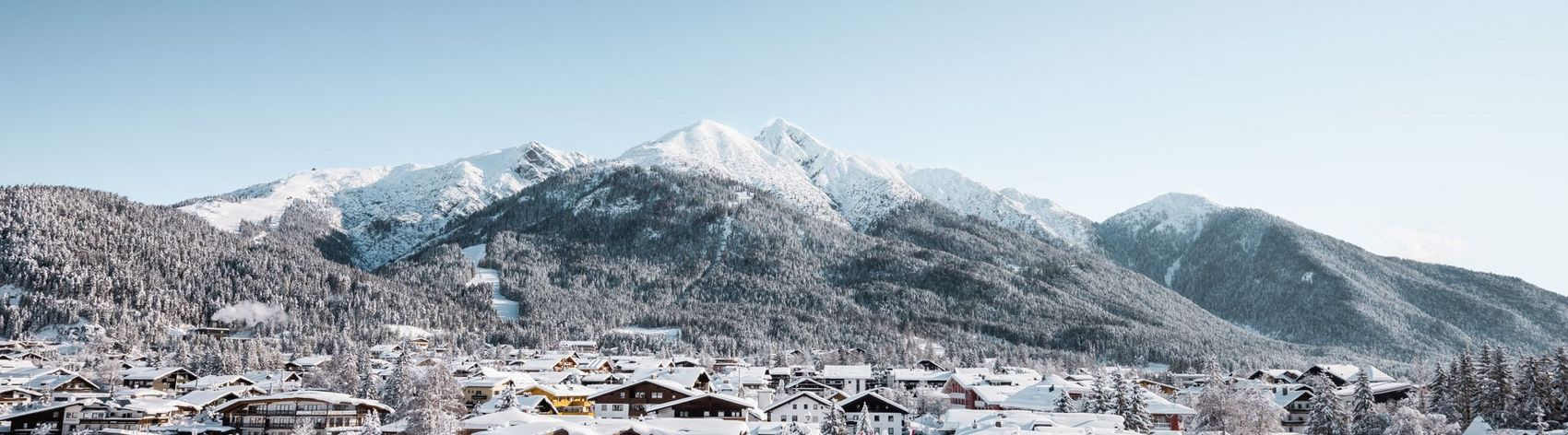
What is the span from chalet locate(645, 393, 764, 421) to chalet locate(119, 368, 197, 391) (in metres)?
A: 74.6

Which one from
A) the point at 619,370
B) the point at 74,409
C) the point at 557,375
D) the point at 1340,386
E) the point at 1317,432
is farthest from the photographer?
the point at 619,370

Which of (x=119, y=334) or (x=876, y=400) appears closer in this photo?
(x=876, y=400)

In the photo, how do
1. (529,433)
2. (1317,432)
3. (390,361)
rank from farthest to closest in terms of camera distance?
(390,361) → (1317,432) → (529,433)

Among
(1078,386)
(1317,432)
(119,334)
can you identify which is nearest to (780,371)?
(1078,386)

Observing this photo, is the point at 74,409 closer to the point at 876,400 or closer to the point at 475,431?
the point at 475,431

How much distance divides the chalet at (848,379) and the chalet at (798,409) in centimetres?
4517

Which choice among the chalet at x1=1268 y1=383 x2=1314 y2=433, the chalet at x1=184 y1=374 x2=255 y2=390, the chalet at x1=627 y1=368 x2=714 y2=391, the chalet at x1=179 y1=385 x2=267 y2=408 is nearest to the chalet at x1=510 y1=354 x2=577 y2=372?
the chalet at x1=184 y1=374 x2=255 y2=390

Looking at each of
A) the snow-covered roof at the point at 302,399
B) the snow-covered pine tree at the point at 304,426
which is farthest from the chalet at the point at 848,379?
the snow-covered pine tree at the point at 304,426

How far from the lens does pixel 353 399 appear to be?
309 feet

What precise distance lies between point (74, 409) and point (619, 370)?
75103 mm

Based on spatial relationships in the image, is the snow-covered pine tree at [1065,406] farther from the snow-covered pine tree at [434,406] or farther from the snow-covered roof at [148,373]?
the snow-covered roof at [148,373]

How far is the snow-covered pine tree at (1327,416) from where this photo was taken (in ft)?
291

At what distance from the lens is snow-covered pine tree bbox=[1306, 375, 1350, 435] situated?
88562 millimetres

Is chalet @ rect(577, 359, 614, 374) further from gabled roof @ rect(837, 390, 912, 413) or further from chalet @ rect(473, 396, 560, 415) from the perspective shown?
gabled roof @ rect(837, 390, 912, 413)
